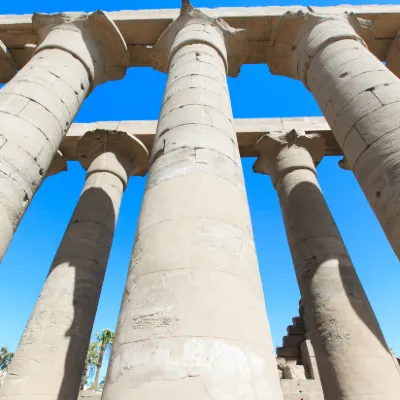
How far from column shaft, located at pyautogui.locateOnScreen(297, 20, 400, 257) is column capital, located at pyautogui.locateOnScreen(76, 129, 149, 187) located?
8994 mm

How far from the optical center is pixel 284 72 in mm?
11469

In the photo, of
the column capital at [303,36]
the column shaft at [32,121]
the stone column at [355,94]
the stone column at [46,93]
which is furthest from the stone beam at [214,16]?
the column shaft at [32,121]

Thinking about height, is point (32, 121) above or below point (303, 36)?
below

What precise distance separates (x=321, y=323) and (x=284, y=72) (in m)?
8.50

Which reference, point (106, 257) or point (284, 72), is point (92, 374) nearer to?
point (106, 257)

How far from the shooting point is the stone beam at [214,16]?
11.3m

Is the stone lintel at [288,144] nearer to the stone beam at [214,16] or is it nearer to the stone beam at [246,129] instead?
the stone beam at [246,129]

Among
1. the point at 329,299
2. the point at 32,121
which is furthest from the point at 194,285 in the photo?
the point at 329,299

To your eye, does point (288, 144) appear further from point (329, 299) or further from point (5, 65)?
point (5, 65)

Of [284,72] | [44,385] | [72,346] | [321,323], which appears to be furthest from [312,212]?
[44,385]

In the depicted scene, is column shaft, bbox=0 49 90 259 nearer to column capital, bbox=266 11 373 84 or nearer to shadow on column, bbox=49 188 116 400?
shadow on column, bbox=49 188 116 400

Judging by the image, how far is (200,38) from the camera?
369 inches

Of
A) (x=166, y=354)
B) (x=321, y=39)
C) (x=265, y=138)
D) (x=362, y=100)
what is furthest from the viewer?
(x=265, y=138)

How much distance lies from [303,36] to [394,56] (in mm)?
4027
